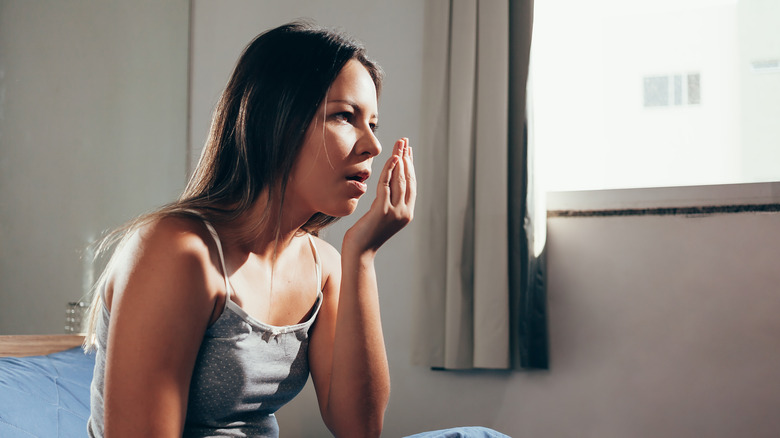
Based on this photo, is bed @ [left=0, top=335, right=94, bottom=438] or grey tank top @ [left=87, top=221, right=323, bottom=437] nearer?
grey tank top @ [left=87, top=221, right=323, bottom=437]

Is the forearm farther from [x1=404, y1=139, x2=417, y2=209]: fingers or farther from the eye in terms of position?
the eye

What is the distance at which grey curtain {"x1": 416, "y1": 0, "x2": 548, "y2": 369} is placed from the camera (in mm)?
2023

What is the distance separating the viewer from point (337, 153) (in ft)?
2.81

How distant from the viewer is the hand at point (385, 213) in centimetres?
96

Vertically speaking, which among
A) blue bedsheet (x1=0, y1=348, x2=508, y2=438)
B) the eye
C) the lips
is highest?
the eye

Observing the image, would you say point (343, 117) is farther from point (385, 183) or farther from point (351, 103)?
point (385, 183)

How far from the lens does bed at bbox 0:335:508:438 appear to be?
120 cm

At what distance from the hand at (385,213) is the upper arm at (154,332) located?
0.88ft

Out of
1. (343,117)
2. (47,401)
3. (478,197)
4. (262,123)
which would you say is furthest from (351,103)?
(478,197)

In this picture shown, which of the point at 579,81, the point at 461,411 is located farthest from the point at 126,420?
the point at 579,81

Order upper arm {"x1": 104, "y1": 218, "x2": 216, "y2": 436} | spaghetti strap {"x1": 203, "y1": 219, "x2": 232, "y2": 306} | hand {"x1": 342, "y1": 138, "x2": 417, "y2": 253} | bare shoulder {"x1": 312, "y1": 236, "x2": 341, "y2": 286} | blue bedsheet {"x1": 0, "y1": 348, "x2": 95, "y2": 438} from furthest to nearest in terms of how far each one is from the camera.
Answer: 1. blue bedsheet {"x1": 0, "y1": 348, "x2": 95, "y2": 438}
2. bare shoulder {"x1": 312, "y1": 236, "x2": 341, "y2": 286}
3. hand {"x1": 342, "y1": 138, "x2": 417, "y2": 253}
4. spaghetti strap {"x1": 203, "y1": 219, "x2": 232, "y2": 306}
5. upper arm {"x1": 104, "y1": 218, "x2": 216, "y2": 436}

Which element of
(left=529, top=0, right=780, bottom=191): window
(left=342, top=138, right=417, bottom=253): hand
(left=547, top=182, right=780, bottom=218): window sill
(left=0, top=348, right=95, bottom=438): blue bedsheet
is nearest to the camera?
(left=342, top=138, right=417, bottom=253): hand

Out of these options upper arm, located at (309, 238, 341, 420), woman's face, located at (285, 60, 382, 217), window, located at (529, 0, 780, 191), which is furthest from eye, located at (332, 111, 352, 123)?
window, located at (529, 0, 780, 191)

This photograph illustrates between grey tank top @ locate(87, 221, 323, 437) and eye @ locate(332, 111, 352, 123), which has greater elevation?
eye @ locate(332, 111, 352, 123)
